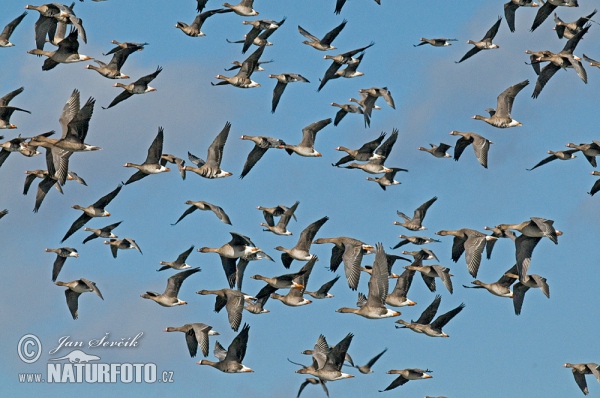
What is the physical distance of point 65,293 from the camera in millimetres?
46938

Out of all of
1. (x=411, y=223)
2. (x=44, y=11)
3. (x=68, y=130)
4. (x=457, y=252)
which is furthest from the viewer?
(x=411, y=223)

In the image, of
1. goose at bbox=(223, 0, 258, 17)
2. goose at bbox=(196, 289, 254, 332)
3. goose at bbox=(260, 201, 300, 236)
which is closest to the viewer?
goose at bbox=(196, 289, 254, 332)

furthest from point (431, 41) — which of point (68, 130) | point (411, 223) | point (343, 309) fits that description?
point (68, 130)

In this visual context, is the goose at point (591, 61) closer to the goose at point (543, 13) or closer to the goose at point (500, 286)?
the goose at point (543, 13)

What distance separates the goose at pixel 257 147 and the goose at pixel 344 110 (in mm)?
2761

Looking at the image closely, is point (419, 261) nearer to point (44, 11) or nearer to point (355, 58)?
point (355, 58)

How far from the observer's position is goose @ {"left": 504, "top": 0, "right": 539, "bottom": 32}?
45.0m

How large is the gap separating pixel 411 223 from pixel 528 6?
897 centimetres

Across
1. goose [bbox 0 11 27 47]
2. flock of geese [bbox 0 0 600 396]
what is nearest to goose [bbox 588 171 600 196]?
flock of geese [bbox 0 0 600 396]

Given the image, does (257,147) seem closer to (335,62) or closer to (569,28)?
(335,62)

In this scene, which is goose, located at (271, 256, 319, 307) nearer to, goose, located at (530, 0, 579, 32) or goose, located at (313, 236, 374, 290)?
goose, located at (313, 236, 374, 290)

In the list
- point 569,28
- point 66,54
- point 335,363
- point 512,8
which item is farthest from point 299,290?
point 569,28

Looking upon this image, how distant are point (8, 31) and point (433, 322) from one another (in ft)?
51.9

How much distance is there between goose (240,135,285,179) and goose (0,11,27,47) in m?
7.73
